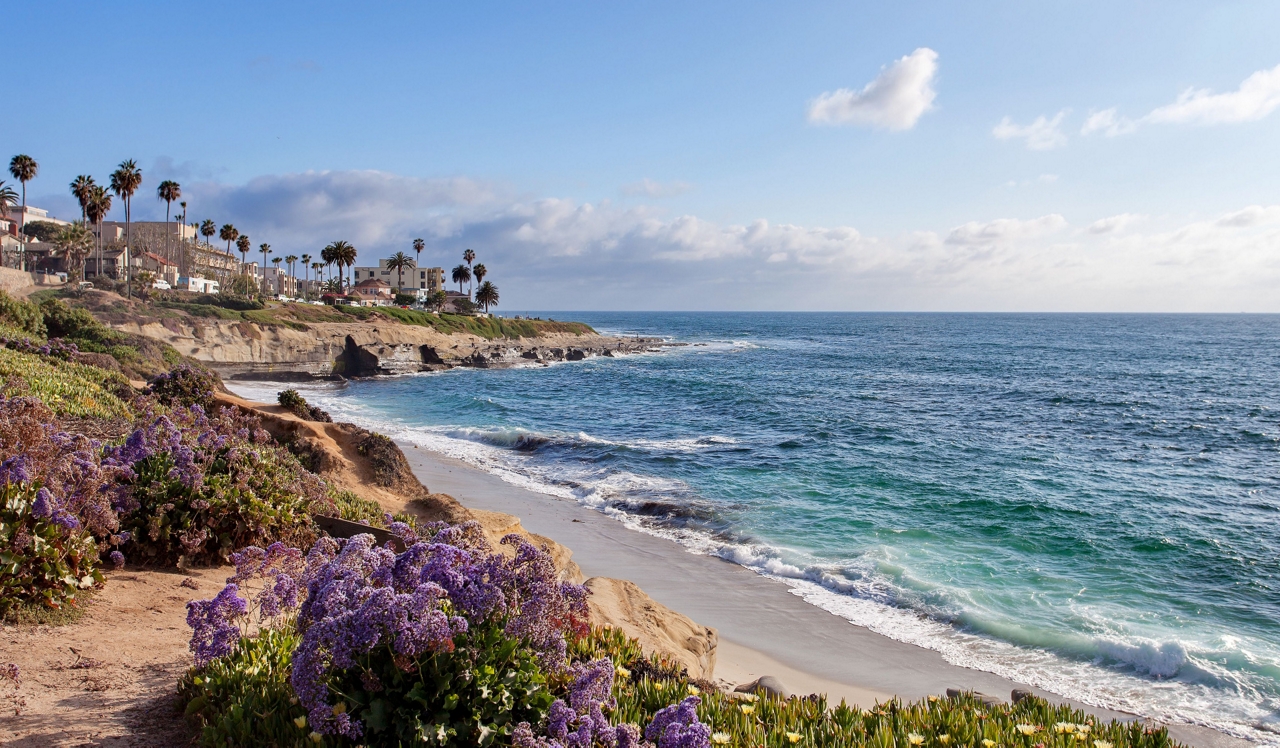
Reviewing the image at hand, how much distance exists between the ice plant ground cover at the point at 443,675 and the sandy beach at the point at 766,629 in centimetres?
456

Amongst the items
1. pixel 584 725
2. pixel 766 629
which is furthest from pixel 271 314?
pixel 584 725

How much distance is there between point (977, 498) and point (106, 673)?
67.1 ft

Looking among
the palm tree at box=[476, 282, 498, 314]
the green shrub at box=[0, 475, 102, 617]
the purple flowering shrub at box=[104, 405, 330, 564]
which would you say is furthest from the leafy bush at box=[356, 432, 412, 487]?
the palm tree at box=[476, 282, 498, 314]

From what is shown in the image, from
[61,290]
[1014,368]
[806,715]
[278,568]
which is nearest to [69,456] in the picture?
Result: [278,568]

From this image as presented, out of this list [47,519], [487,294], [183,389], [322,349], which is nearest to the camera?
[47,519]

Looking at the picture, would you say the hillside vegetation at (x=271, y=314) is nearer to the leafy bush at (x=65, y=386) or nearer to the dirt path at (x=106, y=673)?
the leafy bush at (x=65, y=386)

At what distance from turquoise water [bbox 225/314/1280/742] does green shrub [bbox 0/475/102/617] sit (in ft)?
37.3

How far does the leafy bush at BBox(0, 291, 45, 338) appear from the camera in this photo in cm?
2609

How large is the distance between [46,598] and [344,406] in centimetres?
3489

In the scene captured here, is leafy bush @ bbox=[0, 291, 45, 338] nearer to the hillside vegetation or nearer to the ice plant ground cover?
the hillside vegetation

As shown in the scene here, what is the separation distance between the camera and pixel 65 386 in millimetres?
13898

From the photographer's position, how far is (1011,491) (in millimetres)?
21281

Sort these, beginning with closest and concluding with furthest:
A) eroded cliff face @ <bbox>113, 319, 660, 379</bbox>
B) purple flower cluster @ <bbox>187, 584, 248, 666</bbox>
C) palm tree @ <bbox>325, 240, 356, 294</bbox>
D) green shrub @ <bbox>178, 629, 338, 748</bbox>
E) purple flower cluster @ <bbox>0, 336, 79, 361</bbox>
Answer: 1. green shrub @ <bbox>178, 629, 338, 748</bbox>
2. purple flower cluster @ <bbox>187, 584, 248, 666</bbox>
3. purple flower cluster @ <bbox>0, 336, 79, 361</bbox>
4. eroded cliff face @ <bbox>113, 319, 660, 379</bbox>
5. palm tree @ <bbox>325, 240, 356, 294</bbox>

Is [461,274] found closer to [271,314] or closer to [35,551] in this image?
[271,314]
